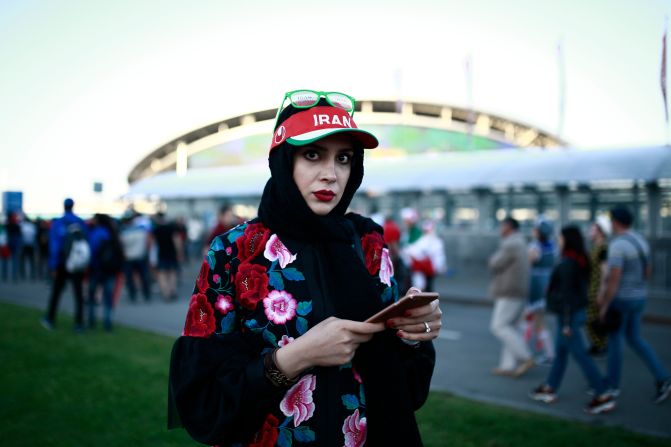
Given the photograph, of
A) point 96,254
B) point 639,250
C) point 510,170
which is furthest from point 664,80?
point 510,170

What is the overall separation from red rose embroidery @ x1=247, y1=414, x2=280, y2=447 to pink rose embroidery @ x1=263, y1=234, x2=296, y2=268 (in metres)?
0.47

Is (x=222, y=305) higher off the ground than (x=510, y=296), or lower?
higher

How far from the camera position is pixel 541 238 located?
7.91m

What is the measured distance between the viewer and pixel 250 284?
1.73 metres

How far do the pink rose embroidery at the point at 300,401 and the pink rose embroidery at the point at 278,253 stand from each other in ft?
1.17

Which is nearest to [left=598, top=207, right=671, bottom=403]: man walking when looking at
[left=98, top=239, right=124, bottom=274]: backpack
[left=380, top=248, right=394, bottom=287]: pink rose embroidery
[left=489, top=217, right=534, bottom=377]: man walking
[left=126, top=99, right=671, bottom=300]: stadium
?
[left=489, top=217, right=534, bottom=377]: man walking

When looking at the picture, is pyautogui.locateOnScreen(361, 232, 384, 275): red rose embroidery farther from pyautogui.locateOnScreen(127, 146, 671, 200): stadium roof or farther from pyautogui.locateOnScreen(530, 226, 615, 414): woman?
pyautogui.locateOnScreen(127, 146, 671, 200): stadium roof

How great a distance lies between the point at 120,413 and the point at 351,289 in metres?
4.20

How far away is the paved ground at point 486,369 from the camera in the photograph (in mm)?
5373

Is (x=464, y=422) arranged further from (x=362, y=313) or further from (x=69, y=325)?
(x=69, y=325)

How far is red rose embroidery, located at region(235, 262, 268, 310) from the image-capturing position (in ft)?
5.64

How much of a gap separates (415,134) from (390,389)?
48.6 m

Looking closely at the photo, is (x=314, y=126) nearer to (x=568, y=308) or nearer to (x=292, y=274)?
(x=292, y=274)

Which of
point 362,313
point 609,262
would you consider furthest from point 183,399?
point 609,262
